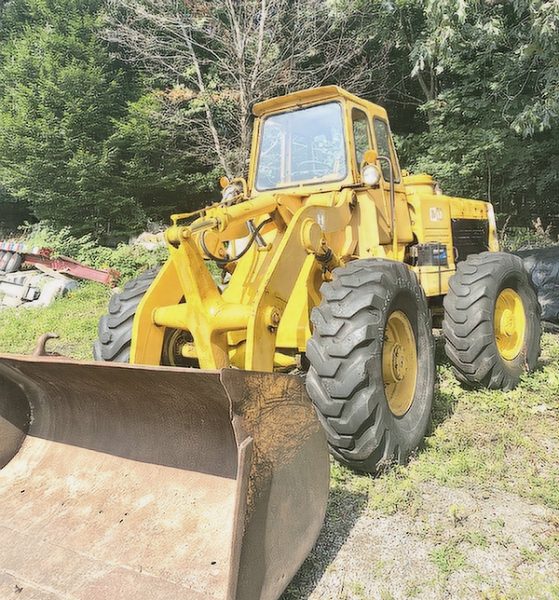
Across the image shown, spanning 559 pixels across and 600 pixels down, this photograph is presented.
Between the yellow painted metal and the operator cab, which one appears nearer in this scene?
the yellow painted metal

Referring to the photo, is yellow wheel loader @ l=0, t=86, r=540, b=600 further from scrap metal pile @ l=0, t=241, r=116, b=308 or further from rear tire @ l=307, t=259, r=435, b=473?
scrap metal pile @ l=0, t=241, r=116, b=308

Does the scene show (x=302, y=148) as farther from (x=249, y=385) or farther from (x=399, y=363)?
(x=249, y=385)

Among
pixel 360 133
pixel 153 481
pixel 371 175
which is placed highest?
pixel 360 133

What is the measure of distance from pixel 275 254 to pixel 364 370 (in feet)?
3.03

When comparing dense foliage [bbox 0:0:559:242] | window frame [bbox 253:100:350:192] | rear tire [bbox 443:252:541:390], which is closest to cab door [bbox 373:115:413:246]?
window frame [bbox 253:100:350:192]

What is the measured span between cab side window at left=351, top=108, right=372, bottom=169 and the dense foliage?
412 cm

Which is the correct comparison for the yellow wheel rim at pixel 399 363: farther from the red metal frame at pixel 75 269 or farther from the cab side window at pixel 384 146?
the red metal frame at pixel 75 269

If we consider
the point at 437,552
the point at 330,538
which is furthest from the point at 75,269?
the point at 437,552

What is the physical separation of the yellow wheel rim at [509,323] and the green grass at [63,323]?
180 inches

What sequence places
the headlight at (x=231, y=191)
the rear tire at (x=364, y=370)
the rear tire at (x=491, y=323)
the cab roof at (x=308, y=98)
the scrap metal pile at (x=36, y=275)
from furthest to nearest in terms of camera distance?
the scrap metal pile at (x=36, y=275), the headlight at (x=231, y=191), the cab roof at (x=308, y=98), the rear tire at (x=491, y=323), the rear tire at (x=364, y=370)

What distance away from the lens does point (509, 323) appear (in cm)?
518

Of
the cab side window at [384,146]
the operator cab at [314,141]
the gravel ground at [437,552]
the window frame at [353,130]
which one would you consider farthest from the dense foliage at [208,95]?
the gravel ground at [437,552]

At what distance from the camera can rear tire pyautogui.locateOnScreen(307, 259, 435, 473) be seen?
3.00 m

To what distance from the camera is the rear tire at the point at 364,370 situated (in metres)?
3.00
